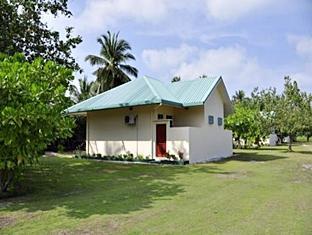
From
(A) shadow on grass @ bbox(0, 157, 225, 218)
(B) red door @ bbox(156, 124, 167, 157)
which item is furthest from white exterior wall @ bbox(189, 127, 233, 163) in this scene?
(A) shadow on grass @ bbox(0, 157, 225, 218)

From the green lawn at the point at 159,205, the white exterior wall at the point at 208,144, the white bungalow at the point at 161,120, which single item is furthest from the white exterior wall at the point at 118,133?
the green lawn at the point at 159,205

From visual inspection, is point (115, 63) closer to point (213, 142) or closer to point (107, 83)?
point (107, 83)

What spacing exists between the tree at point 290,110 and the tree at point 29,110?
22.0 meters

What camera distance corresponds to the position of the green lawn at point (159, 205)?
18.7 ft

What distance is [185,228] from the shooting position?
564 cm

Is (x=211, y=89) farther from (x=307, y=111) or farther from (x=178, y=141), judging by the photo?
(x=307, y=111)

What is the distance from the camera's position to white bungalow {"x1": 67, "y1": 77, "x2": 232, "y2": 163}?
58.0 ft

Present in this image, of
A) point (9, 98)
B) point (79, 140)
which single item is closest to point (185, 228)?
point (9, 98)

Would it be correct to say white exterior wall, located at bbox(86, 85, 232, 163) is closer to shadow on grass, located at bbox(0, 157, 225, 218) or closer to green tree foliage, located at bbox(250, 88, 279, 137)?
shadow on grass, located at bbox(0, 157, 225, 218)

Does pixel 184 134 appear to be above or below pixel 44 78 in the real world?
below

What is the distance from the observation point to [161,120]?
18.1 m

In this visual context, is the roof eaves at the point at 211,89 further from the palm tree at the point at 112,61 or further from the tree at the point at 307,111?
the palm tree at the point at 112,61

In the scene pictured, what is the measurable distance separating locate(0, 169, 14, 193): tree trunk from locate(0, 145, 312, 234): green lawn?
55cm

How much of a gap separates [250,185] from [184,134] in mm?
7299
